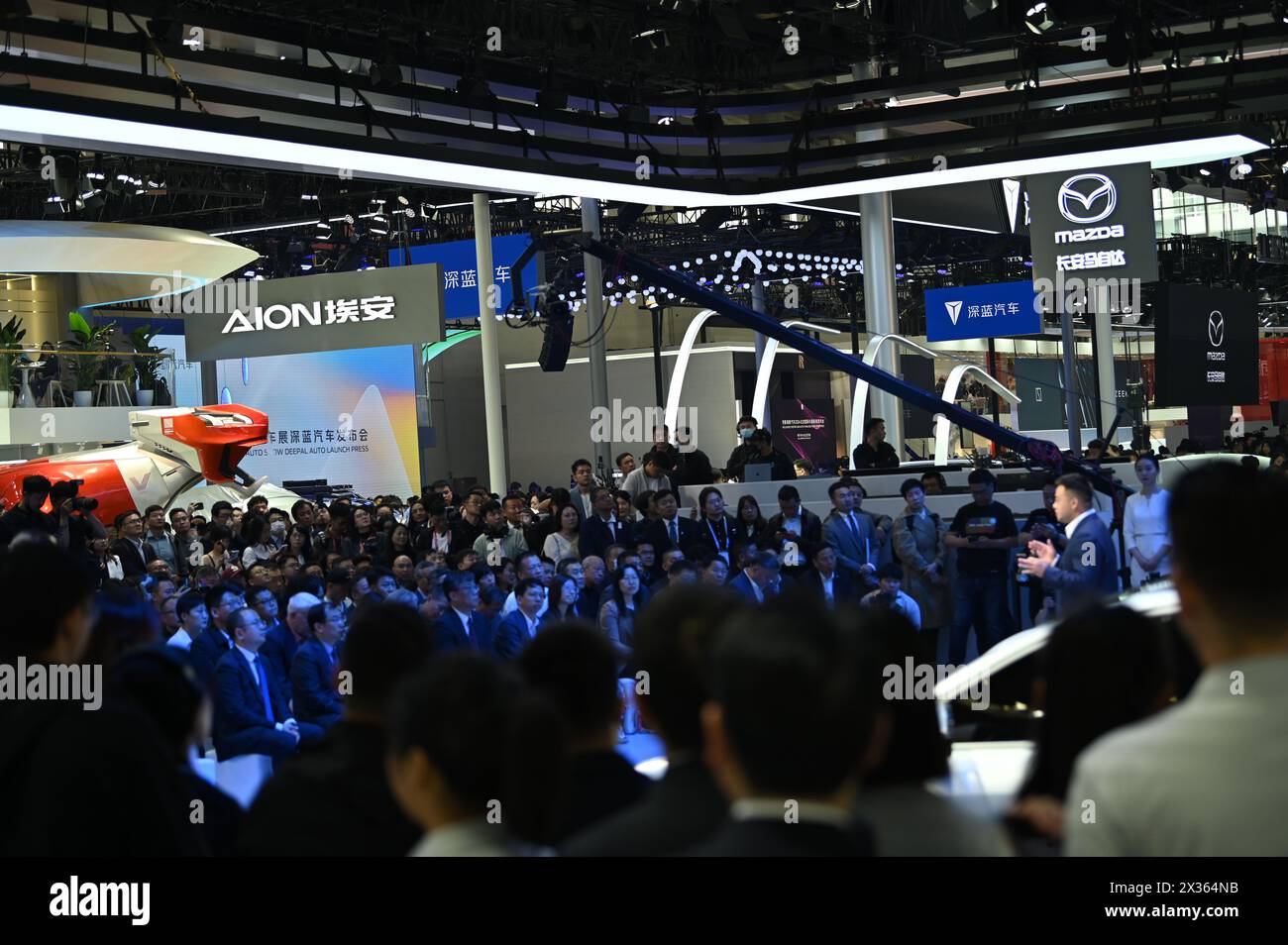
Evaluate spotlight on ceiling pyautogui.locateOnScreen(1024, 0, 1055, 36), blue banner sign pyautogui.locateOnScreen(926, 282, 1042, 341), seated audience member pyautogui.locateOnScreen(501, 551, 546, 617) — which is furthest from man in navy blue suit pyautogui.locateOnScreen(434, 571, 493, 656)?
blue banner sign pyautogui.locateOnScreen(926, 282, 1042, 341)

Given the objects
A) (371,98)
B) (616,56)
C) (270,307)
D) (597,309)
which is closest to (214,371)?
A: (270,307)

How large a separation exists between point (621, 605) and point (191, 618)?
2664 millimetres

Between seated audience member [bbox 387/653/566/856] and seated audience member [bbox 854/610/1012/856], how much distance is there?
448 mm

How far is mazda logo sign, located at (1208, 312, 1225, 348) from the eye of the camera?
53.7ft

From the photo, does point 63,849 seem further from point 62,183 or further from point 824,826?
point 62,183

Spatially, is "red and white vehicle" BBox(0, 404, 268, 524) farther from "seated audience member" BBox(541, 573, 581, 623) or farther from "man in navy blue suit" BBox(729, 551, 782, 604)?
"man in navy blue suit" BBox(729, 551, 782, 604)

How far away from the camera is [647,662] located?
2.36 m

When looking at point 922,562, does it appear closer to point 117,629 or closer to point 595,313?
point 117,629

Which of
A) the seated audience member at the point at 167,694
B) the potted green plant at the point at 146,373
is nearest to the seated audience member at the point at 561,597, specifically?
the seated audience member at the point at 167,694

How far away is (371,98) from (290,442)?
8015 mm

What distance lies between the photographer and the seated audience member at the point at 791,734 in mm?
1585

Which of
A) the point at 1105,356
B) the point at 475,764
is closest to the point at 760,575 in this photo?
the point at 475,764

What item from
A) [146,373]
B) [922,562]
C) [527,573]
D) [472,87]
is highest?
[472,87]

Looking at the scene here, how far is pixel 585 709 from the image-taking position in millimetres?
2508
